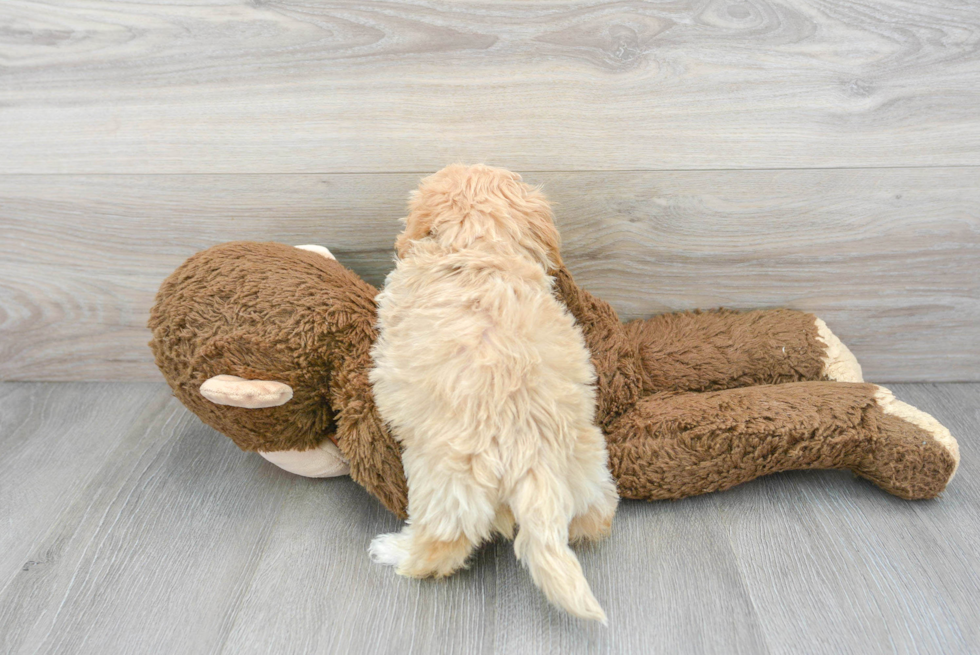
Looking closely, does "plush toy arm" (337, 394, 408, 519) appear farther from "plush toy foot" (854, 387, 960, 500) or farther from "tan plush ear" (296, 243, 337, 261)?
"plush toy foot" (854, 387, 960, 500)

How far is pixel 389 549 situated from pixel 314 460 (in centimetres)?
17

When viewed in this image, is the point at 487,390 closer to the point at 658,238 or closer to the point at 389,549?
the point at 389,549

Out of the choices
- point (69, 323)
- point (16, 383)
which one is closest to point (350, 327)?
point (69, 323)

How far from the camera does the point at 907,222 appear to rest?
0.91 meters

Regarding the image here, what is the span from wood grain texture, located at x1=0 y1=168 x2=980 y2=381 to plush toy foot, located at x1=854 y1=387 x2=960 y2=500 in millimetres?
236

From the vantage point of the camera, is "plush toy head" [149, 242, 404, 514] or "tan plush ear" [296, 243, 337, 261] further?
"tan plush ear" [296, 243, 337, 261]

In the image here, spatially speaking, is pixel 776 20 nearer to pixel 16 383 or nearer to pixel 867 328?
pixel 867 328

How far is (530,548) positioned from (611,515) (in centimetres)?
15

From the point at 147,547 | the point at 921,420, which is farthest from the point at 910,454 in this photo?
the point at 147,547

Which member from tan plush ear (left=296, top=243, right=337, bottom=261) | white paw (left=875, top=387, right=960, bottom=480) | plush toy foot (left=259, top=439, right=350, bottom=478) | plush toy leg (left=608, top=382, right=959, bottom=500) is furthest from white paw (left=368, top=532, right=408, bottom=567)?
white paw (left=875, top=387, right=960, bottom=480)

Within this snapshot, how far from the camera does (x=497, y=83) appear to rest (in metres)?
0.83

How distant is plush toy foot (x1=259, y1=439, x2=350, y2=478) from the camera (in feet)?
2.70

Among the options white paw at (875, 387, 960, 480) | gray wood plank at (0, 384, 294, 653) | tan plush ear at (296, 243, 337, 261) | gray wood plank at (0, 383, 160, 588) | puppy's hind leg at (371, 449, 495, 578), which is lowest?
gray wood plank at (0, 383, 160, 588)

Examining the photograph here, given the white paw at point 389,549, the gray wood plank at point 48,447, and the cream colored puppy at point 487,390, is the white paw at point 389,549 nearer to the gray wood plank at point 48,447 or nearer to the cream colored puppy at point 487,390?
the cream colored puppy at point 487,390
